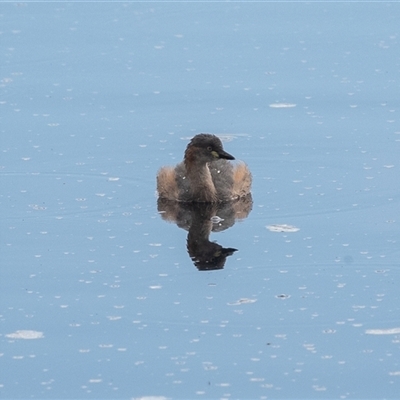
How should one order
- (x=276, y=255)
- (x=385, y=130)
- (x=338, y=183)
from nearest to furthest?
(x=276, y=255), (x=338, y=183), (x=385, y=130)

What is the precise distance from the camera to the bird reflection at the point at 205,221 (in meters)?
10.4

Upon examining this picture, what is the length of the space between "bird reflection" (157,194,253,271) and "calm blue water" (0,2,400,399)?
10 cm

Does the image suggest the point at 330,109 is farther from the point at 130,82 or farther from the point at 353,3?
the point at 353,3

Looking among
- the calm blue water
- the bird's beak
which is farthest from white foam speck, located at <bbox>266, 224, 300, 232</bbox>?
the bird's beak

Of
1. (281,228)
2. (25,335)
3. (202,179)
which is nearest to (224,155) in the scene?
(202,179)

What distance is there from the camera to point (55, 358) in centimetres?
830

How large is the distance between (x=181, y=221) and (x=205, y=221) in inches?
9.1

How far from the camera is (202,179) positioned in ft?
40.2

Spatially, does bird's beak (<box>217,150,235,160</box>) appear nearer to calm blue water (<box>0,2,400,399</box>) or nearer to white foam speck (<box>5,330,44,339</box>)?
calm blue water (<box>0,2,400,399</box>)

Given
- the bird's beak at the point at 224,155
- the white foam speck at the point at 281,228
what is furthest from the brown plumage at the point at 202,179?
the white foam speck at the point at 281,228

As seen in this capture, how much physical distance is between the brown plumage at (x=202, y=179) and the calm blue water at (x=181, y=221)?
0.63 feet

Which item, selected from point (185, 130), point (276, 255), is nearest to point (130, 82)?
point (185, 130)

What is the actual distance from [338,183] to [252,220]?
1338 millimetres

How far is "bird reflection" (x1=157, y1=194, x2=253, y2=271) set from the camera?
409 inches
